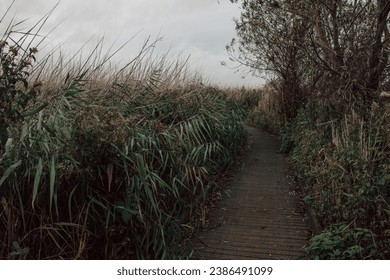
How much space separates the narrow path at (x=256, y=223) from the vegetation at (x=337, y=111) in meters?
0.33

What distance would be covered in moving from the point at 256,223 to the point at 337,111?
132 inches

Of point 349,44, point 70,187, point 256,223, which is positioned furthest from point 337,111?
point 70,187

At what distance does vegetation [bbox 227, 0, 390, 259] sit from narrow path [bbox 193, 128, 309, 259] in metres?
0.33

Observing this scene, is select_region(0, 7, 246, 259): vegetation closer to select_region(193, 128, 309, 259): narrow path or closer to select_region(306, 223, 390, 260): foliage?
select_region(193, 128, 309, 259): narrow path

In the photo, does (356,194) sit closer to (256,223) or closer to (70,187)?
(256,223)

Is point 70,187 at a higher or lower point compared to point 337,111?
lower

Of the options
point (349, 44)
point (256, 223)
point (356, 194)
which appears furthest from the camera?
point (349, 44)

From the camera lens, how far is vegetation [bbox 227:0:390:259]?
3861mm

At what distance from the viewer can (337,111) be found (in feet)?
24.2

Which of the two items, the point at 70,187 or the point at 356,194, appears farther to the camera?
the point at 356,194

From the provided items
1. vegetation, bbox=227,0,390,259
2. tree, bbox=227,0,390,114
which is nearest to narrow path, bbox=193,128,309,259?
vegetation, bbox=227,0,390,259

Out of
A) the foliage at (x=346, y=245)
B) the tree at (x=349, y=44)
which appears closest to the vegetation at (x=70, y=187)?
the foliage at (x=346, y=245)

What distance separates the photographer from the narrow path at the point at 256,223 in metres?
4.24

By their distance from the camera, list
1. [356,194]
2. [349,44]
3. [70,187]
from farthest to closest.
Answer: [349,44]
[356,194]
[70,187]
